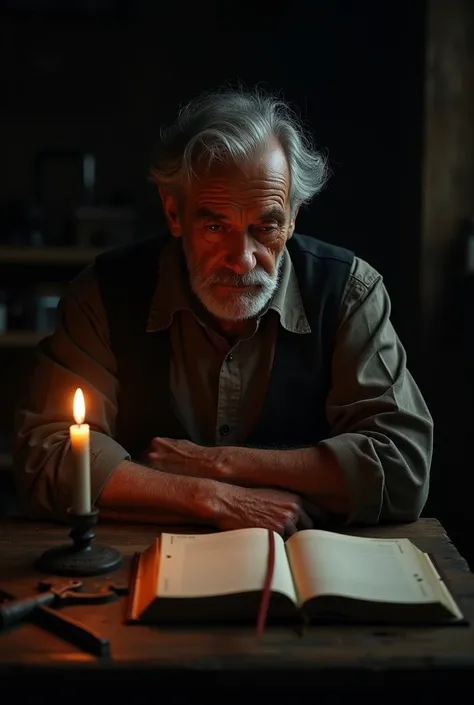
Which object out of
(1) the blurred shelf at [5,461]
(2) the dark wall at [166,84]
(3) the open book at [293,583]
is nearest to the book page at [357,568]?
(3) the open book at [293,583]

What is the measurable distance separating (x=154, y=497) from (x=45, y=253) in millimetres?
2160

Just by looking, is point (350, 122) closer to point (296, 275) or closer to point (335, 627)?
point (296, 275)

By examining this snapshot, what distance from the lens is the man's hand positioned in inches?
56.8

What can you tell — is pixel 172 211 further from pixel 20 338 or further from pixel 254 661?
pixel 20 338

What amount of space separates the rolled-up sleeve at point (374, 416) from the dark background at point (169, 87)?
172cm

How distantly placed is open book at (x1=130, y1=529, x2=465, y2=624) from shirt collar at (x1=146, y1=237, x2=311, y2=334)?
61 centimetres

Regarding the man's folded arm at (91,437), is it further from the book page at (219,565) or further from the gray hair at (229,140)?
the gray hair at (229,140)

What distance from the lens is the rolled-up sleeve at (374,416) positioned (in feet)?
5.00

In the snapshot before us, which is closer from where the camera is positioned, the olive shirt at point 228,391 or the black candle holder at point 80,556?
the black candle holder at point 80,556

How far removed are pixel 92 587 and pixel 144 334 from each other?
2.34 ft

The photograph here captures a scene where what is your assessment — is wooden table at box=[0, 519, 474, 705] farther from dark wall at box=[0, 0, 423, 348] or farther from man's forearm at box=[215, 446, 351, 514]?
dark wall at box=[0, 0, 423, 348]

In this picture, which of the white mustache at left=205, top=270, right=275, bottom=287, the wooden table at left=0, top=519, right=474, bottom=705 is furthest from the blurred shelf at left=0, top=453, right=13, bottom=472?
the wooden table at left=0, top=519, right=474, bottom=705

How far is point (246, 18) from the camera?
12.3 feet

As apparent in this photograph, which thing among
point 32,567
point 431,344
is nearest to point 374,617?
point 32,567
